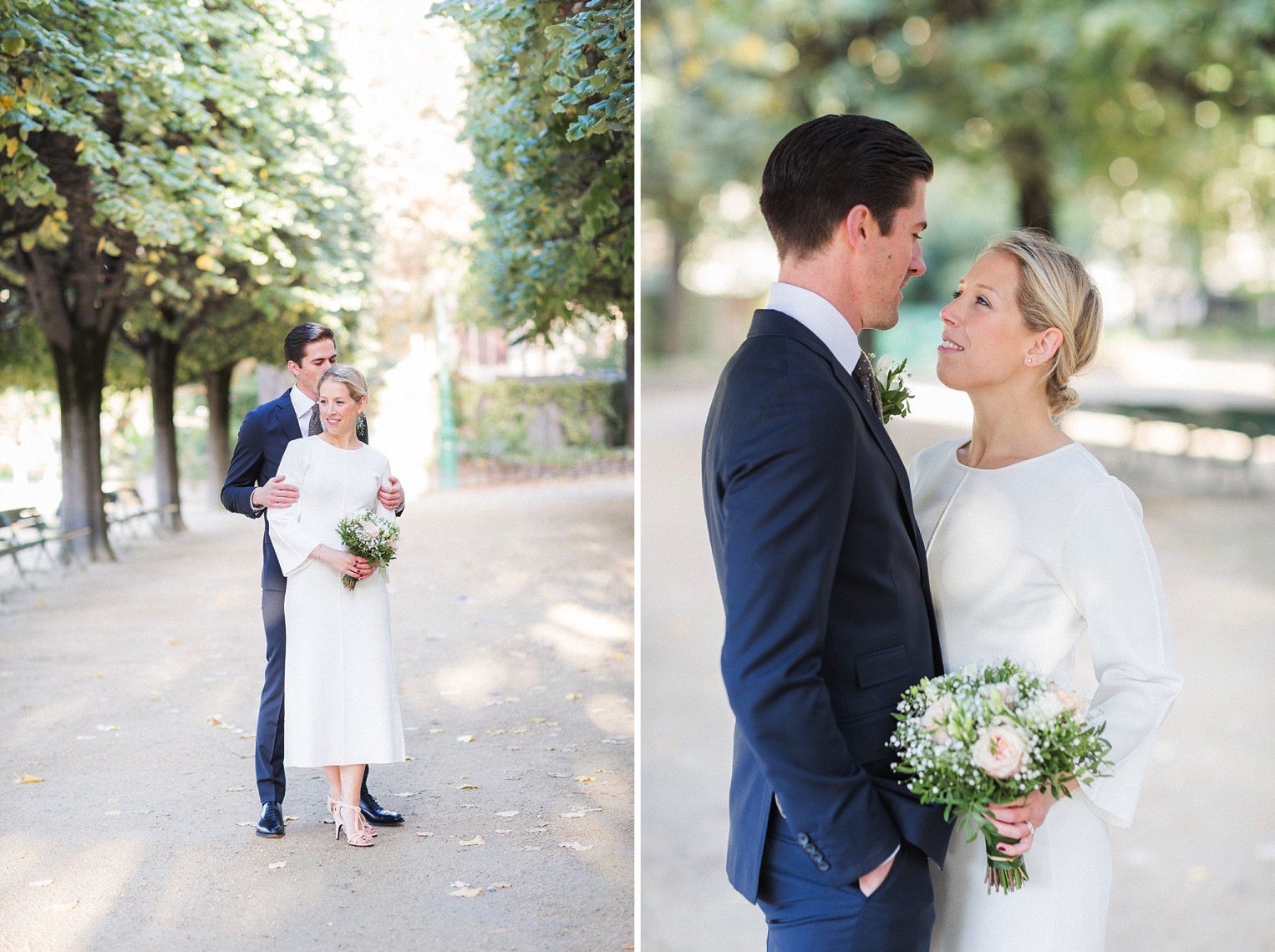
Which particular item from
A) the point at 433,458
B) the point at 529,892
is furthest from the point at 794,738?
the point at 433,458

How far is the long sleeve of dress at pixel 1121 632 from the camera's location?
6.81 ft

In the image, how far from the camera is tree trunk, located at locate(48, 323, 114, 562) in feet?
10.5

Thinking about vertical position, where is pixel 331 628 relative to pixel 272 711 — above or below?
above

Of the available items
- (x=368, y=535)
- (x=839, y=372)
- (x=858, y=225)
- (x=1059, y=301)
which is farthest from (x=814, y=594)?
(x=368, y=535)

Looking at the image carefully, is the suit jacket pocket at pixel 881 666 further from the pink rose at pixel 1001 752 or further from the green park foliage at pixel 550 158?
the green park foliage at pixel 550 158

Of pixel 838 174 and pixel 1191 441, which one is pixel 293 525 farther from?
pixel 1191 441

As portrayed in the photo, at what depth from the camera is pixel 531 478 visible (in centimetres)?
404

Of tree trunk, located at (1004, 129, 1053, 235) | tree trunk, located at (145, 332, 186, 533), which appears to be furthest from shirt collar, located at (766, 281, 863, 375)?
tree trunk, located at (1004, 129, 1053, 235)

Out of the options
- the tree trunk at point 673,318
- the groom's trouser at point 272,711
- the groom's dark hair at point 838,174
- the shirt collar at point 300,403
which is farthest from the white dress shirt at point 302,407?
the tree trunk at point 673,318

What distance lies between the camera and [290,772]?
313cm

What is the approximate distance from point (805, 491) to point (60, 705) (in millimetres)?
2255

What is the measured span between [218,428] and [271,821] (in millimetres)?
996

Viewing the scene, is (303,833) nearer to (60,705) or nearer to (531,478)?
(60,705)

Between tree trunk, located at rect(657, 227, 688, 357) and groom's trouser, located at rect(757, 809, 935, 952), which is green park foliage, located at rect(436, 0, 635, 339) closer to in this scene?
groom's trouser, located at rect(757, 809, 935, 952)
